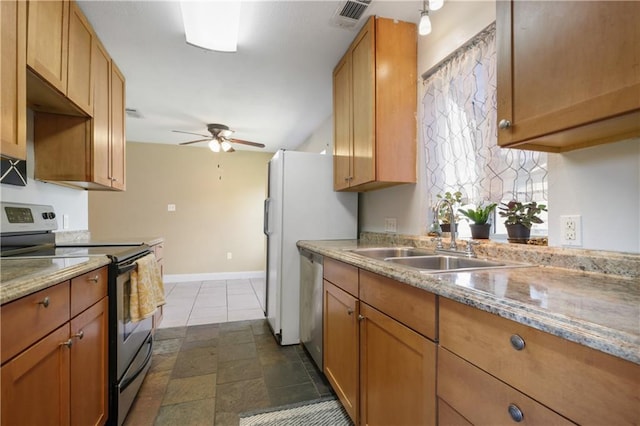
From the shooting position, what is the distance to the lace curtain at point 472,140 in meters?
1.42

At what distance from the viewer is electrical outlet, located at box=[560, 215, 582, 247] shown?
110 centimetres

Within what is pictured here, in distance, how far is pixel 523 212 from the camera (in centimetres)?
136

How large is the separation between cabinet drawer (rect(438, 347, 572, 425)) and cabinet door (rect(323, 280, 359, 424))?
611 mm

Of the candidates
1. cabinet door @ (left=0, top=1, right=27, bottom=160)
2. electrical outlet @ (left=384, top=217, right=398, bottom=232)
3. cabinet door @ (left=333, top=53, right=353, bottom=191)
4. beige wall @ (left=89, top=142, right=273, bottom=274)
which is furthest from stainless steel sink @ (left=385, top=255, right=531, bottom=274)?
beige wall @ (left=89, top=142, right=273, bottom=274)

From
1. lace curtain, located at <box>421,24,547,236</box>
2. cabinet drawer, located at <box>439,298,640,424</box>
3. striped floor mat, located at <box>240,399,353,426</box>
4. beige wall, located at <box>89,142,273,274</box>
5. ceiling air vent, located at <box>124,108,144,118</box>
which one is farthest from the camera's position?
beige wall, located at <box>89,142,273,274</box>

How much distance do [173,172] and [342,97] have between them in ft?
12.3

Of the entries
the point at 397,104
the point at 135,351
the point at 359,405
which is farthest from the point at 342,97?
the point at 135,351

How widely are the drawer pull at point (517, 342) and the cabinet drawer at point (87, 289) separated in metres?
1.48

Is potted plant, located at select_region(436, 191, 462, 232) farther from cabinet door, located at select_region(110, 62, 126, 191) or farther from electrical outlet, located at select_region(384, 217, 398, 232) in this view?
cabinet door, located at select_region(110, 62, 126, 191)

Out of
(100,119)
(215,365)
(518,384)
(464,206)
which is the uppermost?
(100,119)

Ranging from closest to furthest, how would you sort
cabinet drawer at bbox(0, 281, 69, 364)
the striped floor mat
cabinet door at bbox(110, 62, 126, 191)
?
cabinet drawer at bbox(0, 281, 69, 364) → the striped floor mat → cabinet door at bbox(110, 62, 126, 191)

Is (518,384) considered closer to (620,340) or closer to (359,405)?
(620,340)

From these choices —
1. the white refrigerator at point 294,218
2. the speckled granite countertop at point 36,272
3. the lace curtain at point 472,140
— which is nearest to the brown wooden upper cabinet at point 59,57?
the speckled granite countertop at point 36,272

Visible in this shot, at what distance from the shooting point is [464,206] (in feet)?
5.89
